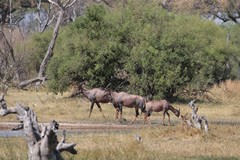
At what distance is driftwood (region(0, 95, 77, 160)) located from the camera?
9.15 m

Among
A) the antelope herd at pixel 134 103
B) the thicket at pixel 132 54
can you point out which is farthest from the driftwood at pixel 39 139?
the thicket at pixel 132 54

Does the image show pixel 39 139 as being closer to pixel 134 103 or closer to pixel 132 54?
pixel 134 103

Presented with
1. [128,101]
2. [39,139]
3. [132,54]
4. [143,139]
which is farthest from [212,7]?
[39,139]

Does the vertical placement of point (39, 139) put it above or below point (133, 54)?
below

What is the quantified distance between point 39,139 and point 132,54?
24556mm

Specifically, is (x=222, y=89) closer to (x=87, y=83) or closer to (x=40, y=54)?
(x=87, y=83)

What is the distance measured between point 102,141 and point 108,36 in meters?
18.5

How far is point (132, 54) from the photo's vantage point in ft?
111

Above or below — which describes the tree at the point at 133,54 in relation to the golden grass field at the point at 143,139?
above

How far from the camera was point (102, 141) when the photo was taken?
16.4 m

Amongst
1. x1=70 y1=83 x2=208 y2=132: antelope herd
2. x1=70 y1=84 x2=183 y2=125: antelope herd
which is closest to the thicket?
x1=70 y1=84 x2=183 y2=125: antelope herd

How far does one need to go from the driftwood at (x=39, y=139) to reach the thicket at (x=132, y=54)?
941 inches

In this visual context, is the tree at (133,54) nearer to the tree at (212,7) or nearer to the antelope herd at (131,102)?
the antelope herd at (131,102)

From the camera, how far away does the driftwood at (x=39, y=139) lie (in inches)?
360
